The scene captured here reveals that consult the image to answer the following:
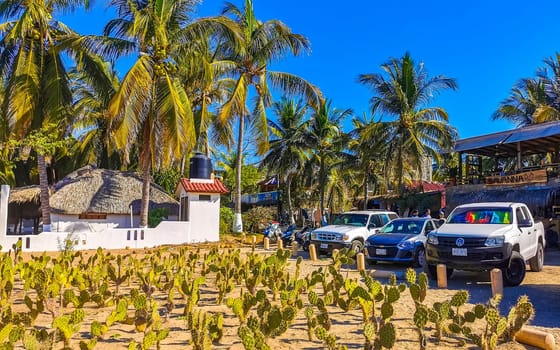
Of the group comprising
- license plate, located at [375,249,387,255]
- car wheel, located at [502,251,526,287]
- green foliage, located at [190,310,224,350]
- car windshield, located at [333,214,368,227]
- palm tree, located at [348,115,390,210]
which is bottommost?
green foliage, located at [190,310,224,350]

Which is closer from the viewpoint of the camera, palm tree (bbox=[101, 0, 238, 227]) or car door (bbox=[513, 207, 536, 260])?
car door (bbox=[513, 207, 536, 260])

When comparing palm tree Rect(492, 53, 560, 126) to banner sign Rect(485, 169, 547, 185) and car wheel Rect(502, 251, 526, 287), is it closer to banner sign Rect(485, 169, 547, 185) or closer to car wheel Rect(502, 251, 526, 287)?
banner sign Rect(485, 169, 547, 185)

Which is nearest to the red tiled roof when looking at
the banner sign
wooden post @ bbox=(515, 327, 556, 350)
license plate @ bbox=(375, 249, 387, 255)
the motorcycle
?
the motorcycle

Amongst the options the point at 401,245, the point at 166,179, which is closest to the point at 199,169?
the point at 166,179

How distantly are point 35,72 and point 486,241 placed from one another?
641 inches

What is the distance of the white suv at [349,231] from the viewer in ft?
48.7

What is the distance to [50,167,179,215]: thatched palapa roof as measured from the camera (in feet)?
68.8

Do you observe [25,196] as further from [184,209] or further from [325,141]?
[325,141]

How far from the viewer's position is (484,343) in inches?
197

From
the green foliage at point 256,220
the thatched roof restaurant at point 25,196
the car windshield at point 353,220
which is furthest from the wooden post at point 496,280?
the thatched roof restaurant at point 25,196

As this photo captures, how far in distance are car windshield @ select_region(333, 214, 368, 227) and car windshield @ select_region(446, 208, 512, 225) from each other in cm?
476

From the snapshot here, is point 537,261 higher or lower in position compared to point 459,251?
lower

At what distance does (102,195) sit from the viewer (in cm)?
2181

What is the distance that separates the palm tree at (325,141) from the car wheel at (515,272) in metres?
21.2
